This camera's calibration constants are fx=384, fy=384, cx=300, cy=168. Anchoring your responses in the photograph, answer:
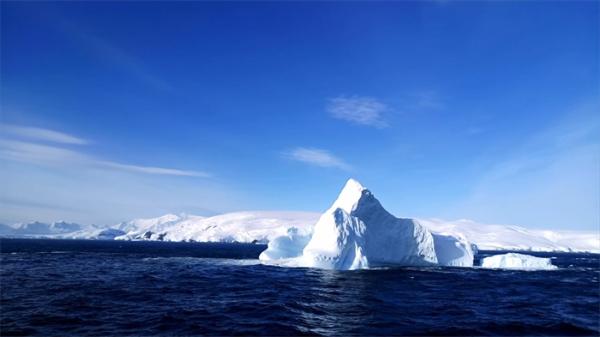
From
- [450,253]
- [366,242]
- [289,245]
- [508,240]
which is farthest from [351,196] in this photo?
[508,240]

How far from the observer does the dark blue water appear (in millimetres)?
17609

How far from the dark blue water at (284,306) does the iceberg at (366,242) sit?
750 centimetres

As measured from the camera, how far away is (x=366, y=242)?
158 feet

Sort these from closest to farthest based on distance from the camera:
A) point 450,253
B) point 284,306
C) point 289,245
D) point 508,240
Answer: point 284,306 → point 289,245 → point 450,253 → point 508,240

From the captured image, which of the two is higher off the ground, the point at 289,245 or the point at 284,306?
the point at 289,245

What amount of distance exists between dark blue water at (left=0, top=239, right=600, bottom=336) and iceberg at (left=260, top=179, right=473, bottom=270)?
7498 mm

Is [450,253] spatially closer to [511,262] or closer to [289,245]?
[511,262]

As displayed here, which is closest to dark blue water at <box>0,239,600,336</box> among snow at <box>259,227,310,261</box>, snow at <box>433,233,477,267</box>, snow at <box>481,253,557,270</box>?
snow at <box>259,227,310,261</box>

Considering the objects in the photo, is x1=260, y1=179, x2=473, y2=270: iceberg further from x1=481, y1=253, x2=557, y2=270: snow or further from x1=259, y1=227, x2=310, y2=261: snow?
x1=481, y1=253, x2=557, y2=270: snow

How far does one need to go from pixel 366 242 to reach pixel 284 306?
2725 centimetres

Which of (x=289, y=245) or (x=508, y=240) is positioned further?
(x=508, y=240)

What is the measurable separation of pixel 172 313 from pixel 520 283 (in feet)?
103

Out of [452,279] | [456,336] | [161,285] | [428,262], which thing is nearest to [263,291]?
[161,285]

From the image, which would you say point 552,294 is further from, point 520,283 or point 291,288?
point 291,288
